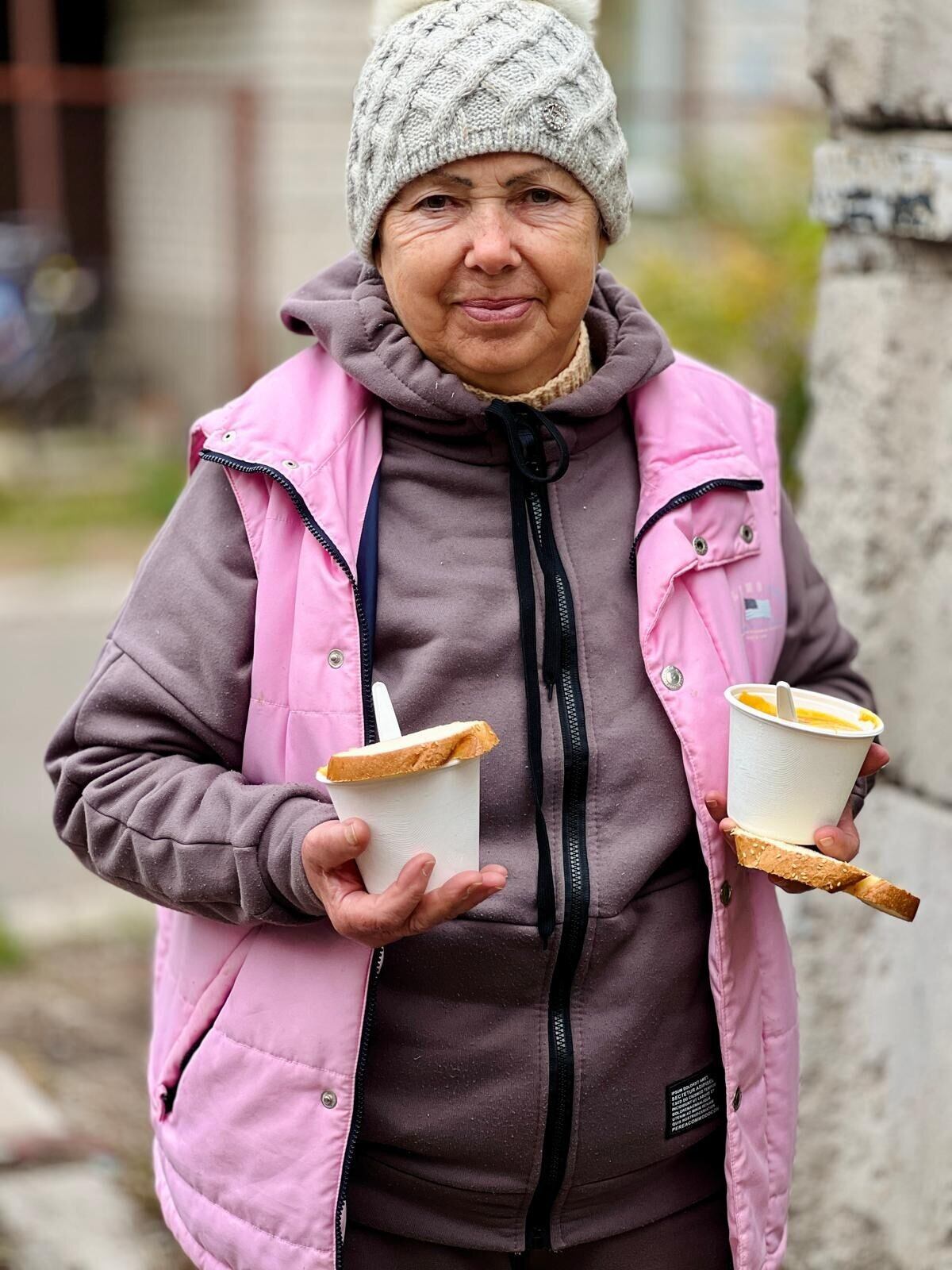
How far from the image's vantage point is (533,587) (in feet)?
5.90

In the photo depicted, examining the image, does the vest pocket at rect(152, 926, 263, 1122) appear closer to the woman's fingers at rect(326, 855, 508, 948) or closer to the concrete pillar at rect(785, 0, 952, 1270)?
the woman's fingers at rect(326, 855, 508, 948)

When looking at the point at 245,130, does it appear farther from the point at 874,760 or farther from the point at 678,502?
the point at 874,760

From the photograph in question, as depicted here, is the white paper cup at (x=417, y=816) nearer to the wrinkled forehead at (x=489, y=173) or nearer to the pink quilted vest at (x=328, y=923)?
the pink quilted vest at (x=328, y=923)

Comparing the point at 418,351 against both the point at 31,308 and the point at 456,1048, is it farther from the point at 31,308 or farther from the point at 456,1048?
the point at 31,308

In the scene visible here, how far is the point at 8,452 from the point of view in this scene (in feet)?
33.2

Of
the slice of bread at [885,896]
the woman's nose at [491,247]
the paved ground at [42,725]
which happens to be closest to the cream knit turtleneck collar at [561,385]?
the woman's nose at [491,247]

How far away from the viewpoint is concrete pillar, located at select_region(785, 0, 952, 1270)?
245 centimetres

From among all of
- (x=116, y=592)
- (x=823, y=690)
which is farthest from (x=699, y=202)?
(x=823, y=690)

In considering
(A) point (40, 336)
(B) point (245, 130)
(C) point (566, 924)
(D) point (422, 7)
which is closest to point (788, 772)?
(C) point (566, 924)

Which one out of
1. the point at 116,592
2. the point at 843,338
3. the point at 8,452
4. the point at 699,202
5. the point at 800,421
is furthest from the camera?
the point at 8,452

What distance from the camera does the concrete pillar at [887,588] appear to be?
8.04ft

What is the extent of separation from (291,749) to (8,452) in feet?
29.1

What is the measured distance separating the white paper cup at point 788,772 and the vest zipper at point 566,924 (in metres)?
0.16

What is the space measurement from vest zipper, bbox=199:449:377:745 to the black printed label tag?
20.7 inches
